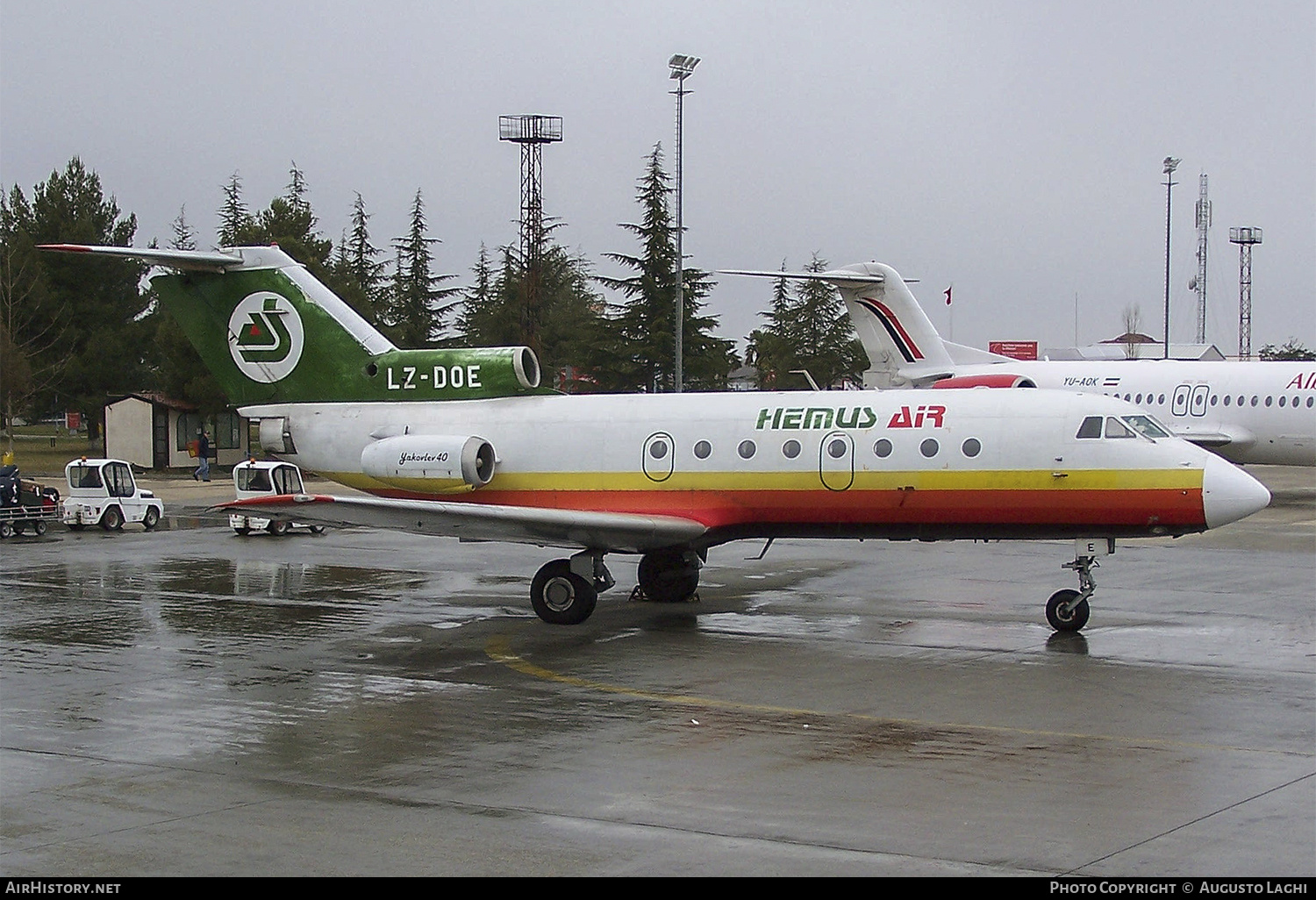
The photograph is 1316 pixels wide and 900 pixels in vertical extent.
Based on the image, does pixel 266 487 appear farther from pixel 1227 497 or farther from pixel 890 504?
pixel 1227 497

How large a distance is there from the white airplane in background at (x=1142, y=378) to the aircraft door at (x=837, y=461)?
15655mm

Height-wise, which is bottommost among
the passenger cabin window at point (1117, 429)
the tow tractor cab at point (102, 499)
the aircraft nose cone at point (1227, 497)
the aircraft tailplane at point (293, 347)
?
the tow tractor cab at point (102, 499)

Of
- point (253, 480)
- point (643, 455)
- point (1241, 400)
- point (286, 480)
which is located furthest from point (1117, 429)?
point (1241, 400)

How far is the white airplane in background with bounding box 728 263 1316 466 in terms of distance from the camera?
34.7 meters

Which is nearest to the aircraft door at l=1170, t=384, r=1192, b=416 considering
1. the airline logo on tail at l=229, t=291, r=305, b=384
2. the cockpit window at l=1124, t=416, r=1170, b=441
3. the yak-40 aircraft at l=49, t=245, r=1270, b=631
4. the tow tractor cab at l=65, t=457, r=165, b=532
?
the yak-40 aircraft at l=49, t=245, r=1270, b=631

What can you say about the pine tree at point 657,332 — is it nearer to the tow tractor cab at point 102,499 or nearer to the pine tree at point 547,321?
the pine tree at point 547,321

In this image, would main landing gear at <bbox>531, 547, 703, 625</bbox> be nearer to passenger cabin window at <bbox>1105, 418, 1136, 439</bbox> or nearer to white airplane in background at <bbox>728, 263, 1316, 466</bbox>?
passenger cabin window at <bbox>1105, 418, 1136, 439</bbox>

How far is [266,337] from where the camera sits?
1947cm

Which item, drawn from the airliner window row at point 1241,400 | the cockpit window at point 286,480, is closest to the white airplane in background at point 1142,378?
the airliner window row at point 1241,400

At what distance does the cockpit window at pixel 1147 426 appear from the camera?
620 inches

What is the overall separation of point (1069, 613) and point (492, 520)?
656cm

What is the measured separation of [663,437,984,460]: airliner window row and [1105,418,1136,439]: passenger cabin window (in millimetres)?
105
